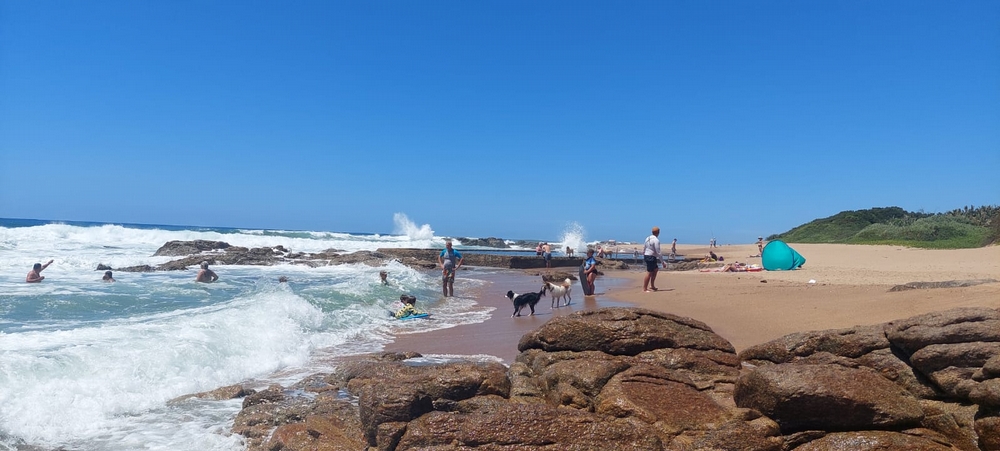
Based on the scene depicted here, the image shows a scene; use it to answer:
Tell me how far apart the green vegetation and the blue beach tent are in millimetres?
13798

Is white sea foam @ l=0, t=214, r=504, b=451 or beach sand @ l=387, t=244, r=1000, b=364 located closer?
white sea foam @ l=0, t=214, r=504, b=451

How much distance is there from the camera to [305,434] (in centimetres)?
525

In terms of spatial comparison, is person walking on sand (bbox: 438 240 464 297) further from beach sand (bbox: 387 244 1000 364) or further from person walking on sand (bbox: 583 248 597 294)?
person walking on sand (bbox: 583 248 597 294)

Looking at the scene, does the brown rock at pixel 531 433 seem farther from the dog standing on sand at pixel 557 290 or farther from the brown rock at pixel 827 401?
the dog standing on sand at pixel 557 290

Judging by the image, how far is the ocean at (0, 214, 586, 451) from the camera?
6055 millimetres

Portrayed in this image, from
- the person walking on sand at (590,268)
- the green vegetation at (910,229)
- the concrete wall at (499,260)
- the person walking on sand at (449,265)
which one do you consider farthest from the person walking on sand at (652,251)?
the green vegetation at (910,229)

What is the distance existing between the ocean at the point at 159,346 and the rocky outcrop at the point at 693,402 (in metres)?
1.24

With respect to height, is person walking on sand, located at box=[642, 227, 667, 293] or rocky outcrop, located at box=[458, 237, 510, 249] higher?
rocky outcrop, located at box=[458, 237, 510, 249]

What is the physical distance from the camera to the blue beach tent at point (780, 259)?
2209 centimetres

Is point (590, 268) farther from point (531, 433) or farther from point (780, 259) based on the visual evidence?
point (531, 433)

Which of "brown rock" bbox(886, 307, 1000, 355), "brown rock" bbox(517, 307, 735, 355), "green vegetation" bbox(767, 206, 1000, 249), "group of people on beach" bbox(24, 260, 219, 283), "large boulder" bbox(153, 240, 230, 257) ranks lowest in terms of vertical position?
"group of people on beach" bbox(24, 260, 219, 283)

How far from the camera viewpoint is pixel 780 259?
22.2 metres

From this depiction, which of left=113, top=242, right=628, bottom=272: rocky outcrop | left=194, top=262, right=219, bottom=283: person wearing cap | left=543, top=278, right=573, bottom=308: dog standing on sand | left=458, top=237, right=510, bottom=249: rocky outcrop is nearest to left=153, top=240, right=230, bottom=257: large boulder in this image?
left=113, top=242, right=628, bottom=272: rocky outcrop

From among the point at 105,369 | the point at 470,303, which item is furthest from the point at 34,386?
the point at 470,303
